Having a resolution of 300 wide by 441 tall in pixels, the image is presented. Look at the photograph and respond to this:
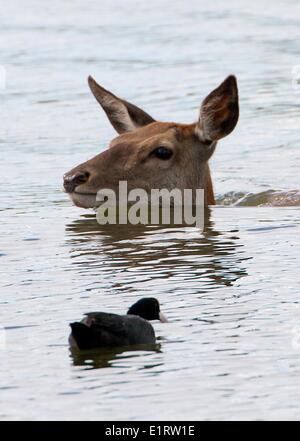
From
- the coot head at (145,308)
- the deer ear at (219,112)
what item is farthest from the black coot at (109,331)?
the deer ear at (219,112)

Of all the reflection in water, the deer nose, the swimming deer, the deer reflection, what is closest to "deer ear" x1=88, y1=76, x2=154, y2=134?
the swimming deer

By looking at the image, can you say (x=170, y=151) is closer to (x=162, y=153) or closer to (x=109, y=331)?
(x=162, y=153)

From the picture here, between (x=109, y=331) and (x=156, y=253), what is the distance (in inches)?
113

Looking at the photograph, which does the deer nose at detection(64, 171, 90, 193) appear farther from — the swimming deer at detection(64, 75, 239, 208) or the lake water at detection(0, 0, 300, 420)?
the lake water at detection(0, 0, 300, 420)

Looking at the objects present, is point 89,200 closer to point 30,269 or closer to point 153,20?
point 30,269

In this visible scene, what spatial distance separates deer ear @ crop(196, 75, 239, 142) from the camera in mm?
11078

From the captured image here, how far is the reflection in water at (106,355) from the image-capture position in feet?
22.3

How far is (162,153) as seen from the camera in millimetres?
11055

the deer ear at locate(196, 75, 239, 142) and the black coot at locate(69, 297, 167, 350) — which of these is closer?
the black coot at locate(69, 297, 167, 350)

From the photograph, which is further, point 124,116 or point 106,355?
point 124,116

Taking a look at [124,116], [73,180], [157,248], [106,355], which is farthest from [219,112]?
[106,355]

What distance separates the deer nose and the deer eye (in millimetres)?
745

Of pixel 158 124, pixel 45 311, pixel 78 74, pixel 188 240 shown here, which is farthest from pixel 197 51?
pixel 45 311

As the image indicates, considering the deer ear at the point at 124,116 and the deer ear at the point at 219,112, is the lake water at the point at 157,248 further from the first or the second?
the deer ear at the point at 124,116
